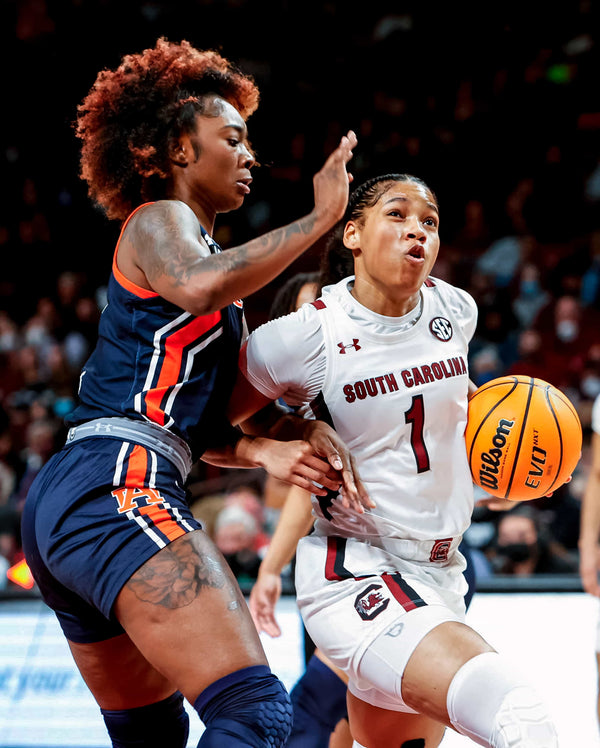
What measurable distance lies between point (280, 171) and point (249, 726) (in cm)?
945

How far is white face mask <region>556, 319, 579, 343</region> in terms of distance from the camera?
9.12 meters

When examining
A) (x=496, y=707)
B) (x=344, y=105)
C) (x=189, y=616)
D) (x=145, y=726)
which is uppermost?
(x=344, y=105)

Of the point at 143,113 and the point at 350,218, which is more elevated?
the point at 143,113

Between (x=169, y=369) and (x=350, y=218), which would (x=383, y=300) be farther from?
(x=169, y=369)

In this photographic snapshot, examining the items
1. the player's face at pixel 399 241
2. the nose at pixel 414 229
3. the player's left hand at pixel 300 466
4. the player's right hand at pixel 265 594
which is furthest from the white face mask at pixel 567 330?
the player's left hand at pixel 300 466

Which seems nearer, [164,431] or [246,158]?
[164,431]

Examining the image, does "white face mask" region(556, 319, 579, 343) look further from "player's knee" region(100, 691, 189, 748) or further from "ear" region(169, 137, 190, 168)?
"player's knee" region(100, 691, 189, 748)

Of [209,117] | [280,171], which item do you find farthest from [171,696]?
[280,171]

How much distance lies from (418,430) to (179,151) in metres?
1.07

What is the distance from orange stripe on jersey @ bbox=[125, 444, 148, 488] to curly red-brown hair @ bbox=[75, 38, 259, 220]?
33.4 inches

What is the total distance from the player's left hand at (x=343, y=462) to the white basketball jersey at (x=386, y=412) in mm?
88

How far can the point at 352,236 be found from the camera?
103 inches

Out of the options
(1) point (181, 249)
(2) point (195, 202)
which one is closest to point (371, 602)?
(1) point (181, 249)

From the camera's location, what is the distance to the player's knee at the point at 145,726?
2467 mm
